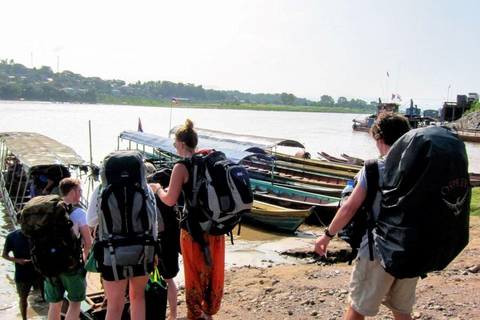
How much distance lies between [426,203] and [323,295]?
3.25 meters

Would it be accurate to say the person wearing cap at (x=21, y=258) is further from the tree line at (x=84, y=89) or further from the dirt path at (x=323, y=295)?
the tree line at (x=84, y=89)

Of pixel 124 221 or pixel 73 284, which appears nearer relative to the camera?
pixel 124 221

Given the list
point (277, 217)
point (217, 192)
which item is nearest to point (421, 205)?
point (217, 192)

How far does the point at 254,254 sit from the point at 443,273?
5059mm

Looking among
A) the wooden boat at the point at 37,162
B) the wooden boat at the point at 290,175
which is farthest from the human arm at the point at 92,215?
the wooden boat at the point at 290,175

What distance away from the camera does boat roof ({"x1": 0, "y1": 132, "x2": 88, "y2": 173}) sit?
10.4 meters

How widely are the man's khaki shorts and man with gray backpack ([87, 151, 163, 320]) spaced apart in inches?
60.1

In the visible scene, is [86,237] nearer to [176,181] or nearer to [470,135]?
[176,181]

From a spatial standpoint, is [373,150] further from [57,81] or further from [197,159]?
[57,81]

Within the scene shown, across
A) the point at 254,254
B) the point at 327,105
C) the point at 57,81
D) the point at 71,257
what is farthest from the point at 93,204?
the point at 327,105

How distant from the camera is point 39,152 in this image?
11.5 meters

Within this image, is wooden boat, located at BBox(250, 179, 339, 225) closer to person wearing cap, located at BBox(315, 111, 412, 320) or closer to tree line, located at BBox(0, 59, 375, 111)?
person wearing cap, located at BBox(315, 111, 412, 320)

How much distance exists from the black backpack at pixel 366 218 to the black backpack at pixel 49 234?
2363 mm

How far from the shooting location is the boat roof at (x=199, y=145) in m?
14.5
